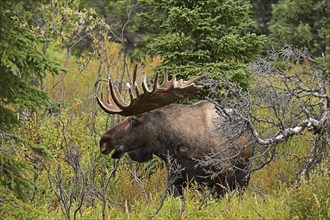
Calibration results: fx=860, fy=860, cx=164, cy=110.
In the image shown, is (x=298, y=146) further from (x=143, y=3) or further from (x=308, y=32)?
(x=308, y=32)

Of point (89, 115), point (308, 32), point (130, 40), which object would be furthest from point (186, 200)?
point (130, 40)

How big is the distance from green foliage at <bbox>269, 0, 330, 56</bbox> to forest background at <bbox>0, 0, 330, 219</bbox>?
0.57 ft

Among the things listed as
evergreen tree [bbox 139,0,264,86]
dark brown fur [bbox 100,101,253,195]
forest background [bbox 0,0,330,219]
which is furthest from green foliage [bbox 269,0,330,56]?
dark brown fur [bbox 100,101,253,195]

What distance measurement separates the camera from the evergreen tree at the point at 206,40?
35.6ft

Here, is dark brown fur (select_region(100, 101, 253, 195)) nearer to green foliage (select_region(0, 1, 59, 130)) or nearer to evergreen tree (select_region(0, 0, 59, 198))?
evergreen tree (select_region(0, 0, 59, 198))

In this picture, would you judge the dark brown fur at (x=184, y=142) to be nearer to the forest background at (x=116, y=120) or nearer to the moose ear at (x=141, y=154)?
the moose ear at (x=141, y=154)

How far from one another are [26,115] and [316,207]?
5227mm

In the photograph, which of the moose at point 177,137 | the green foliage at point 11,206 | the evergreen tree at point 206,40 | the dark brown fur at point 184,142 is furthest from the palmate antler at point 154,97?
the green foliage at point 11,206

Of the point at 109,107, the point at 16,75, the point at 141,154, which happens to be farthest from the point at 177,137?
the point at 16,75

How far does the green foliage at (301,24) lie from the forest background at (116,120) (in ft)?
0.57

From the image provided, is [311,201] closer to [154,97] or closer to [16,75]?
[16,75]

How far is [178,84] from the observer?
9492 mm

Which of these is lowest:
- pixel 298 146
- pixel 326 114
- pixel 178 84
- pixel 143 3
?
pixel 298 146

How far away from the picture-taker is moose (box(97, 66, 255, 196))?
30.4 ft
